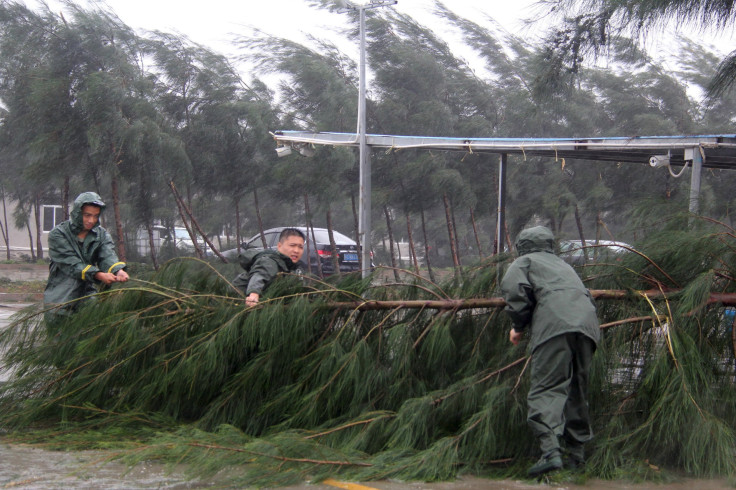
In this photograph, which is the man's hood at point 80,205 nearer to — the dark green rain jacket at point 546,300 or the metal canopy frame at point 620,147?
the dark green rain jacket at point 546,300

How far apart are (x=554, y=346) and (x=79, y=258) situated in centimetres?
352

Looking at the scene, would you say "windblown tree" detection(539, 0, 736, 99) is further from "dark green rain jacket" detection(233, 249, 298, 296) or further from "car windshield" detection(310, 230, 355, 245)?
"car windshield" detection(310, 230, 355, 245)

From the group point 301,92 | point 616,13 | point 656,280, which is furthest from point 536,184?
point 656,280

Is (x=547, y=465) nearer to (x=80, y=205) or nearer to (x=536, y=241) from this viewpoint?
(x=536, y=241)

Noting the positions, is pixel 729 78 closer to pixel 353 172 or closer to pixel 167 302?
pixel 167 302

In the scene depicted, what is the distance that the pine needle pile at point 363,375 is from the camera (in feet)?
12.8

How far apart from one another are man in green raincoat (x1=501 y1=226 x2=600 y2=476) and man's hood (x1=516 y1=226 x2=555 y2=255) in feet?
0.21

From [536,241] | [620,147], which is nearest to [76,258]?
[536,241]

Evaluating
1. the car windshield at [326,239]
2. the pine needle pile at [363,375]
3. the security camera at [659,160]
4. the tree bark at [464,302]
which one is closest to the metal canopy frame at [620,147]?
the security camera at [659,160]

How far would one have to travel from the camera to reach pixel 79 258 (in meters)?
5.32

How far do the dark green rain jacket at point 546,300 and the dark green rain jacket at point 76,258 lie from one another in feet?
9.95

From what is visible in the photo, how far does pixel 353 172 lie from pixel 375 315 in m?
12.4

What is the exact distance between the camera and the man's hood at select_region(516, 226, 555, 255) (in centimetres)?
410

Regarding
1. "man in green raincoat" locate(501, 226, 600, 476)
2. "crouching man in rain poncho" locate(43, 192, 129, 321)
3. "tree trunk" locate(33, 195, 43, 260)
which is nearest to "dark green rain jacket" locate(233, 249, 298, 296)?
"crouching man in rain poncho" locate(43, 192, 129, 321)
